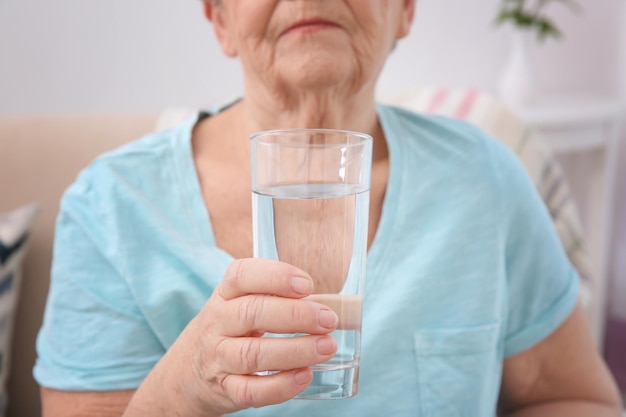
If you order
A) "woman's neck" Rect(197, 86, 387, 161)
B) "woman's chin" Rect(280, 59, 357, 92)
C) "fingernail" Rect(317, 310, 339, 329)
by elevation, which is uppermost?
"woman's chin" Rect(280, 59, 357, 92)

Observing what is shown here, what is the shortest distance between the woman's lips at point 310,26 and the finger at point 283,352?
46 centimetres

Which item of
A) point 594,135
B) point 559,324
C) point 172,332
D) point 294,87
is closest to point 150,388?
point 172,332

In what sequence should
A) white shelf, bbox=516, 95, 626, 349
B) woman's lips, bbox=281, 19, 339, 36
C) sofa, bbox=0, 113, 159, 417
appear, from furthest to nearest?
white shelf, bbox=516, 95, 626, 349 → sofa, bbox=0, 113, 159, 417 → woman's lips, bbox=281, 19, 339, 36

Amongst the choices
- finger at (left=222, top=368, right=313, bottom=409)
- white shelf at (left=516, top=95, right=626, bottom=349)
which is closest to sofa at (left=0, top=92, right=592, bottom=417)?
white shelf at (left=516, top=95, right=626, bottom=349)

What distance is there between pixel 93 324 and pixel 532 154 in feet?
3.24

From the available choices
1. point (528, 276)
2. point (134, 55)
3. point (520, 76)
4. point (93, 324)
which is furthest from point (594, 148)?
point (93, 324)

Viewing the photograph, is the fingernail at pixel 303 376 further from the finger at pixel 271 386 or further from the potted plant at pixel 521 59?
the potted plant at pixel 521 59

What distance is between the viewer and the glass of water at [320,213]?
0.64 m

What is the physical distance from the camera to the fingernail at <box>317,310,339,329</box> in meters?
0.62

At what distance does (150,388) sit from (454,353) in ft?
1.46

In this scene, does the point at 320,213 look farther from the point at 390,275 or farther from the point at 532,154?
the point at 532,154

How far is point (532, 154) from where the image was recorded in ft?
5.30

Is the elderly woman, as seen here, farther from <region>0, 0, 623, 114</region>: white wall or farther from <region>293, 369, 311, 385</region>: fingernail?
<region>0, 0, 623, 114</region>: white wall

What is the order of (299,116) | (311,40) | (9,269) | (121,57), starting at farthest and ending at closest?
(121,57) → (9,269) → (299,116) → (311,40)
